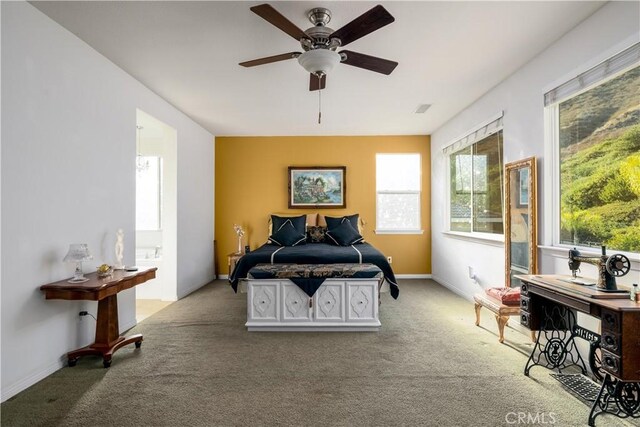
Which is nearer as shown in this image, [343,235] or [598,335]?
[598,335]

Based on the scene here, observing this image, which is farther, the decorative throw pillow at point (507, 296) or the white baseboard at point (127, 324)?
the white baseboard at point (127, 324)

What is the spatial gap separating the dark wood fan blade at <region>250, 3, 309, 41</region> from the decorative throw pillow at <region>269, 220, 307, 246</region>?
3102mm

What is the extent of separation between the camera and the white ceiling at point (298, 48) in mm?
2338

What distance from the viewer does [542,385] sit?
2291mm

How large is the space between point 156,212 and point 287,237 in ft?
7.95

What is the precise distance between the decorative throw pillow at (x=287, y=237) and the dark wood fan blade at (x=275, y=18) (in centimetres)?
310

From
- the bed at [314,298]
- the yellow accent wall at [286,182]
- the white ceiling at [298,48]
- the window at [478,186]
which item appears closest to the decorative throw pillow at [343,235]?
the yellow accent wall at [286,182]

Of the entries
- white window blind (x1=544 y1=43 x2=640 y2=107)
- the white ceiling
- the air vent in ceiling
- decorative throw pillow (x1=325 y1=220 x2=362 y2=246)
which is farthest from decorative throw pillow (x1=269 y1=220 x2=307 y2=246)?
white window blind (x1=544 y1=43 x2=640 y2=107)

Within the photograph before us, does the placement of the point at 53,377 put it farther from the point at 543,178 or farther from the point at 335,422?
the point at 543,178

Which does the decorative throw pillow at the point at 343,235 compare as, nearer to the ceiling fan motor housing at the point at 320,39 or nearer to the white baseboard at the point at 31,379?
the ceiling fan motor housing at the point at 320,39

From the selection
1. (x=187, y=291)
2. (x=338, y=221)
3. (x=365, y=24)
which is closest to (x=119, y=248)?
(x=187, y=291)

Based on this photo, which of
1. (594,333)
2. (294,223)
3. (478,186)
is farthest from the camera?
(294,223)

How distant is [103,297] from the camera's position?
94.8 inches

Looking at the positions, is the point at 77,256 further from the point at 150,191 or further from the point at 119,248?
the point at 150,191
